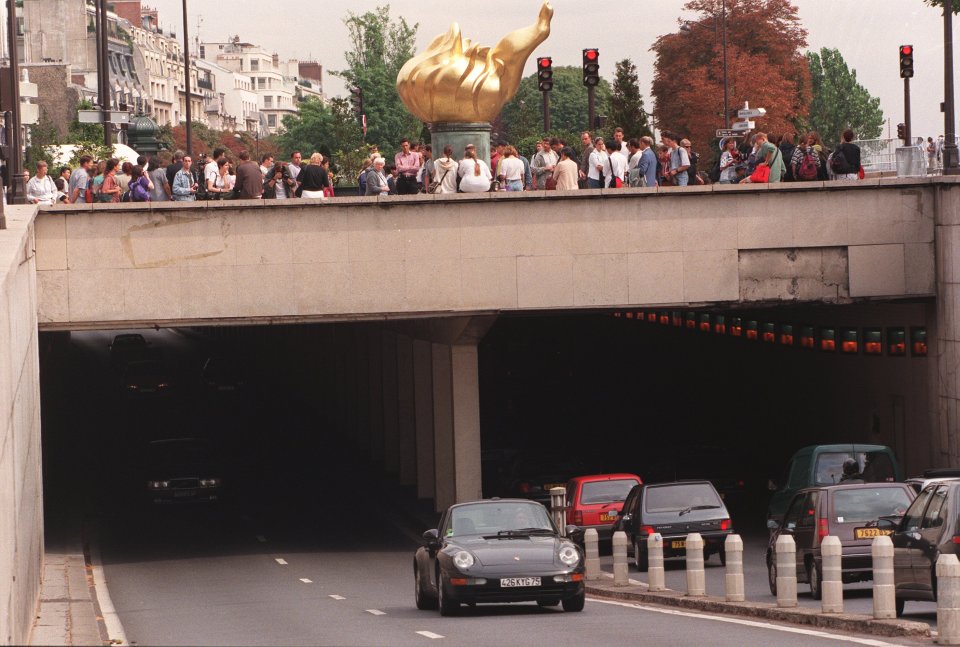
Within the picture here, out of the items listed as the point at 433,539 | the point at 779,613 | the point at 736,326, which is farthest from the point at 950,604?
the point at 736,326

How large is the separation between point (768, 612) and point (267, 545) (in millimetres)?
17668

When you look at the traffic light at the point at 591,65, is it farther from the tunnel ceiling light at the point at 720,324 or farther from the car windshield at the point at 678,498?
the car windshield at the point at 678,498

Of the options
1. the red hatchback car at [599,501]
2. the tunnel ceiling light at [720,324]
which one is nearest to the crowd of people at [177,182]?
the red hatchback car at [599,501]

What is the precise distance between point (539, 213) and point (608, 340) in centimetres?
3450

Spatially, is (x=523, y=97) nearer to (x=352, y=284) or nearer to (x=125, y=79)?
(x=125, y=79)

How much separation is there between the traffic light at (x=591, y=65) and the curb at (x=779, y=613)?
19.6m

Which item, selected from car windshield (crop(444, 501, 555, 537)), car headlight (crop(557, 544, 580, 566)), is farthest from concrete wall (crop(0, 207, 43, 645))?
car headlight (crop(557, 544, 580, 566))

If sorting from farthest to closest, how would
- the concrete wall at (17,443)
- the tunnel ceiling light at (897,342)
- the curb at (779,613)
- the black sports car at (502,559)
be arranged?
1. the tunnel ceiling light at (897,342)
2. the black sports car at (502,559)
3. the curb at (779,613)
4. the concrete wall at (17,443)

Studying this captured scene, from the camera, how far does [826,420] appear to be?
4288 cm

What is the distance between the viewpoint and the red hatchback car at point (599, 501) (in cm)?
3130

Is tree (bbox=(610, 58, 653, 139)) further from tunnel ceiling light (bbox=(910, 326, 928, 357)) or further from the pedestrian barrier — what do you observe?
the pedestrian barrier

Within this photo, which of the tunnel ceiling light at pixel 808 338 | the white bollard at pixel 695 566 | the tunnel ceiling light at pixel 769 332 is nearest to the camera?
the white bollard at pixel 695 566

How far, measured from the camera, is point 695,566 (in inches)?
842

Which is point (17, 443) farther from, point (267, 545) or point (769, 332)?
→ point (769, 332)
